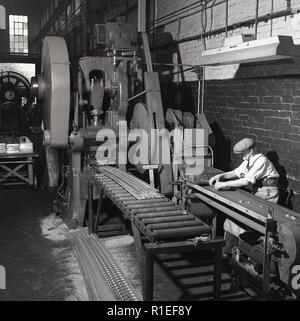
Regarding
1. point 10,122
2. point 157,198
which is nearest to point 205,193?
point 157,198

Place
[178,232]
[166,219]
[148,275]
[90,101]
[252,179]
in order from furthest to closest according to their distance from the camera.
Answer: [90,101] → [252,179] → [166,219] → [178,232] → [148,275]

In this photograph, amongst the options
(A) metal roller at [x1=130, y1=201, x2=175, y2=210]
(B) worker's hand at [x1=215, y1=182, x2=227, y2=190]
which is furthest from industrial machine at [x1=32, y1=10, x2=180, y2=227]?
(A) metal roller at [x1=130, y1=201, x2=175, y2=210]

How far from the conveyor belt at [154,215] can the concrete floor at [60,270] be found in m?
0.83

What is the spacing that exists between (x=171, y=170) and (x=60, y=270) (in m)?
1.78

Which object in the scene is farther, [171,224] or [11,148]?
[11,148]

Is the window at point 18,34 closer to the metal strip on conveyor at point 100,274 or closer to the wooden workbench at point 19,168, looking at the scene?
the wooden workbench at point 19,168

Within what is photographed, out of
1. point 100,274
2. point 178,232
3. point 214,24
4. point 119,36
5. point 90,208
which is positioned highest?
point 214,24

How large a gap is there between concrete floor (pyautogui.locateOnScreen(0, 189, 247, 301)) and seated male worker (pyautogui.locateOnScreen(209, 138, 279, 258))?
57 cm

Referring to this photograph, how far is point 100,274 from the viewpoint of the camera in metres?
4.15

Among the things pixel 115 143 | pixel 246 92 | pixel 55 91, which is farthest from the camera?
pixel 115 143

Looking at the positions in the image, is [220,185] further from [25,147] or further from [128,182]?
[25,147]

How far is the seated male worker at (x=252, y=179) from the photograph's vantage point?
430 centimetres

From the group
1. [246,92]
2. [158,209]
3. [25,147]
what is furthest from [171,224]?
[25,147]

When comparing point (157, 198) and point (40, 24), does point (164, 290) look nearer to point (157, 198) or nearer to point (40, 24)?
point (157, 198)
